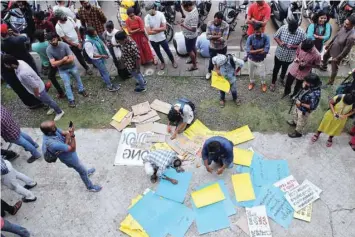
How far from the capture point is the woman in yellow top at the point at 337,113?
15.8ft

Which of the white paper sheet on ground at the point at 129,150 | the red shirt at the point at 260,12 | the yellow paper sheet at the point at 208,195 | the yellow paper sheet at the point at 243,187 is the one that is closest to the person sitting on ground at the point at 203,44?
the red shirt at the point at 260,12

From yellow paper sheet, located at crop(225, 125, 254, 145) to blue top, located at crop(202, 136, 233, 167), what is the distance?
2.49 ft

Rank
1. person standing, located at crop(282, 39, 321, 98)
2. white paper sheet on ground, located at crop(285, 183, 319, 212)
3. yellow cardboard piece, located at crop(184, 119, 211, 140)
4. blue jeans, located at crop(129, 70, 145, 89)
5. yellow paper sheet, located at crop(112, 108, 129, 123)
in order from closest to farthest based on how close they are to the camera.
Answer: white paper sheet on ground, located at crop(285, 183, 319, 212) < person standing, located at crop(282, 39, 321, 98) < yellow cardboard piece, located at crop(184, 119, 211, 140) < yellow paper sheet, located at crop(112, 108, 129, 123) < blue jeans, located at crop(129, 70, 145, 89)

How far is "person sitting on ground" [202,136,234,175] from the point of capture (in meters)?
4.66

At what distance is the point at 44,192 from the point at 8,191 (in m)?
0.64

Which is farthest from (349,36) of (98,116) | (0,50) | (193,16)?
(0,50)

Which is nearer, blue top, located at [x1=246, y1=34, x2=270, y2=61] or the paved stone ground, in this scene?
the paved stone ground

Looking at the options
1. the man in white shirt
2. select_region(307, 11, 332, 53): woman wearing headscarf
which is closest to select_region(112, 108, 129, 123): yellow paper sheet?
the man in white shirt

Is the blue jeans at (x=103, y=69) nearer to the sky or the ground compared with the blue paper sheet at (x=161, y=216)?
nearer to the sky

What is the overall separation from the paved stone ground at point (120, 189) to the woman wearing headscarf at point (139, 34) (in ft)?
7.53

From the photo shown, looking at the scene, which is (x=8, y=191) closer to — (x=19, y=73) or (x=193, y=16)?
(x=19, y=73)

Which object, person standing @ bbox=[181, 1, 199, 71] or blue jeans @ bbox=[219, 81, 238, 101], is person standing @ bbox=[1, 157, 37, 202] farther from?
person standing @ bbox=[181, 1, 199, 71]

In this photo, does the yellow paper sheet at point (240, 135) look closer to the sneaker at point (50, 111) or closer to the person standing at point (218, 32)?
the person standing at point (218, 32)

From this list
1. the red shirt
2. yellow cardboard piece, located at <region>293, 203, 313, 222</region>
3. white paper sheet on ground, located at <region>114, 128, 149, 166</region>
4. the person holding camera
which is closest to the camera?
the person holding camera
